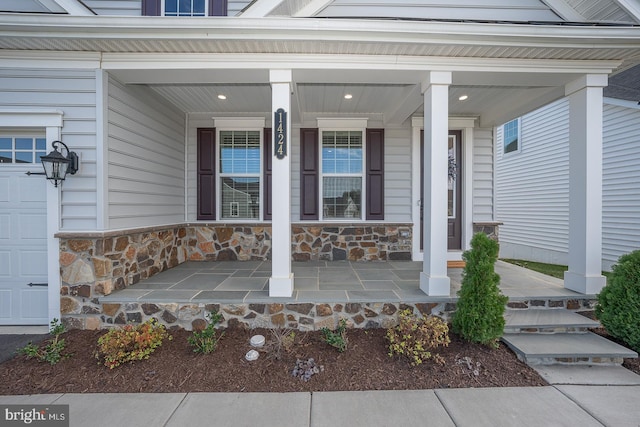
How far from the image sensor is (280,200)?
3166mm

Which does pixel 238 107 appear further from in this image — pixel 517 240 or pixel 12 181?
pixel 517 240

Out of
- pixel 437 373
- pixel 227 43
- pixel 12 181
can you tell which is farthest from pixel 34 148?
pixel 437 373

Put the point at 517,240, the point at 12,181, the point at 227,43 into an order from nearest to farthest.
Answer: the point at 227,43 < the point at 12,181 < the point at 517,240

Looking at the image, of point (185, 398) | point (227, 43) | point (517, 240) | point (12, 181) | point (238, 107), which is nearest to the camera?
point (185, 398)

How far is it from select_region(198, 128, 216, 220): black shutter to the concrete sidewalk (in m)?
3.28

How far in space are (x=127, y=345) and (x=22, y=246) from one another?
6.52ft

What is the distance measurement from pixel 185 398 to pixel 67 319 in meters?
2.01

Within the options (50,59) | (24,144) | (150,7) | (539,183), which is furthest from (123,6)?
(539,183)

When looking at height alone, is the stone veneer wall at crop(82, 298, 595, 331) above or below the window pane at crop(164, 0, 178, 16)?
below

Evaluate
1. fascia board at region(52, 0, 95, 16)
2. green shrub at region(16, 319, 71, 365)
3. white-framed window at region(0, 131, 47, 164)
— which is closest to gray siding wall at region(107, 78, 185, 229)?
fascia board at region(52, 0, 95, 16)

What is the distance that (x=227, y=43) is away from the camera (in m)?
2.96

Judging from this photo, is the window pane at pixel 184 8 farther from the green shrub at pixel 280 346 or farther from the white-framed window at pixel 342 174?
the green shrub at pixel 280 346

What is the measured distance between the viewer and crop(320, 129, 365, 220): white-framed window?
206 inches

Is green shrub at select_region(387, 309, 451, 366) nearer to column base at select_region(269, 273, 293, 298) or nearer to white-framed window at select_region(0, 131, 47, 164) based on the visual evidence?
column base at select_region(269, 273, 293, 298)
